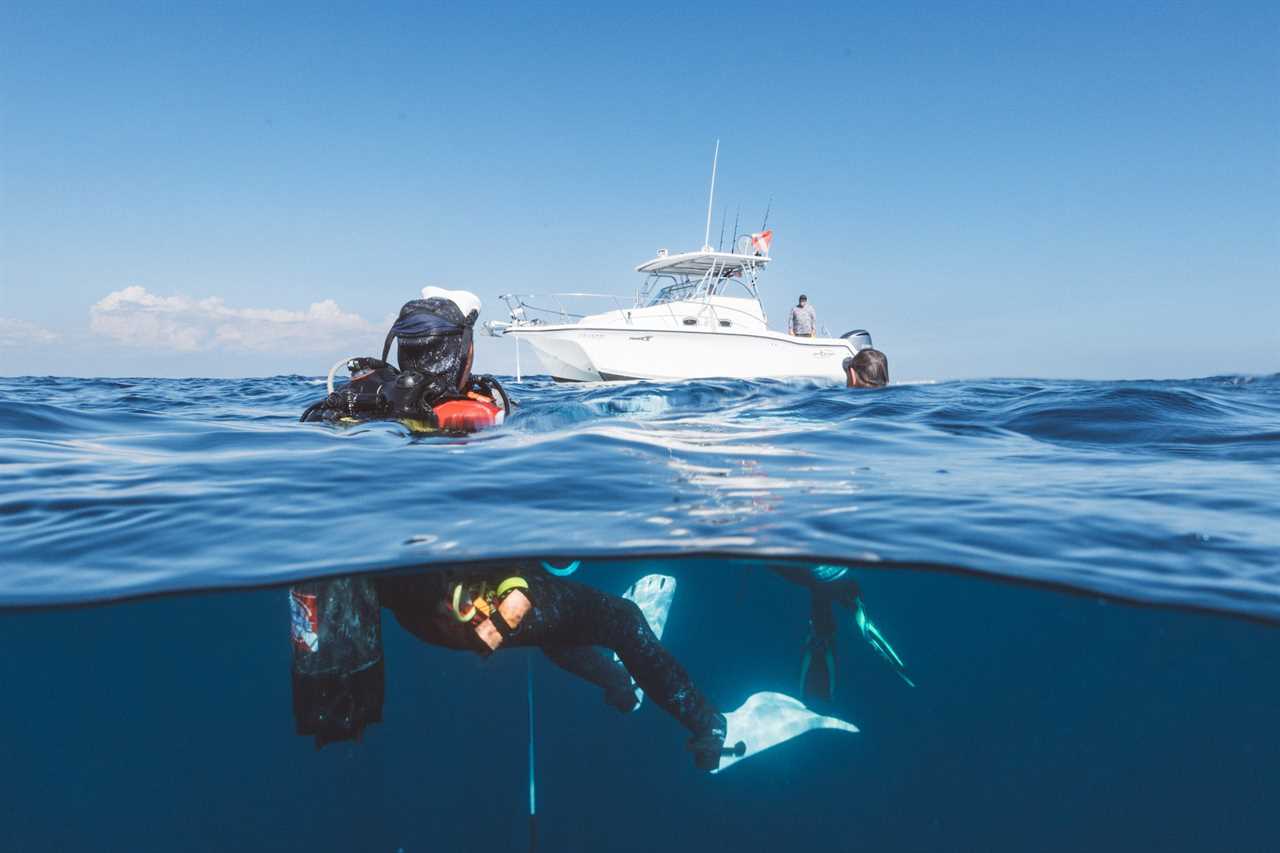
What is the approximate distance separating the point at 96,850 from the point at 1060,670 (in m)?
13.6

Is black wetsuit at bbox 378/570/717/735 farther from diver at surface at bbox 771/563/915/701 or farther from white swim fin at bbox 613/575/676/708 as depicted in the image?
white swim fin at bbox 613/575/676/708

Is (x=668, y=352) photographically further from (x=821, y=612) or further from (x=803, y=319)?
(x=821, y=612)

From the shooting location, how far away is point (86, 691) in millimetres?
7730

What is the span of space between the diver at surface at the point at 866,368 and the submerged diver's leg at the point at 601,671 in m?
8.31

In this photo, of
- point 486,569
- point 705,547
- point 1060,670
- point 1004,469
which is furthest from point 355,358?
point 1060,670

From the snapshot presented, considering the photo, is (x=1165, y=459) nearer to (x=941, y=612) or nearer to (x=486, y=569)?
(x=941, y=612)

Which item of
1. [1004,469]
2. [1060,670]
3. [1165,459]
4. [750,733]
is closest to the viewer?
[750,733]

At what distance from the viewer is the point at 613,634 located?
3.51 meters

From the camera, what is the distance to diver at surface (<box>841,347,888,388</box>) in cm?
1154

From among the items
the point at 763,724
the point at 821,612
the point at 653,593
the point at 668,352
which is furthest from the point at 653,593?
the point at 668,352

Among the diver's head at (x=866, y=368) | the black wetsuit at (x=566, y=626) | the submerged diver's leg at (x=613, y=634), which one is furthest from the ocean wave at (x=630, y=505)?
the diver's head at (x=866, y=368)

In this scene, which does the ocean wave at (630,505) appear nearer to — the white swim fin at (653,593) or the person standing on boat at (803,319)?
the white swim fin at (653,593)

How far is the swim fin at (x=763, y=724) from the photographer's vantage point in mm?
4539

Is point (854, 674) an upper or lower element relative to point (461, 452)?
lower
